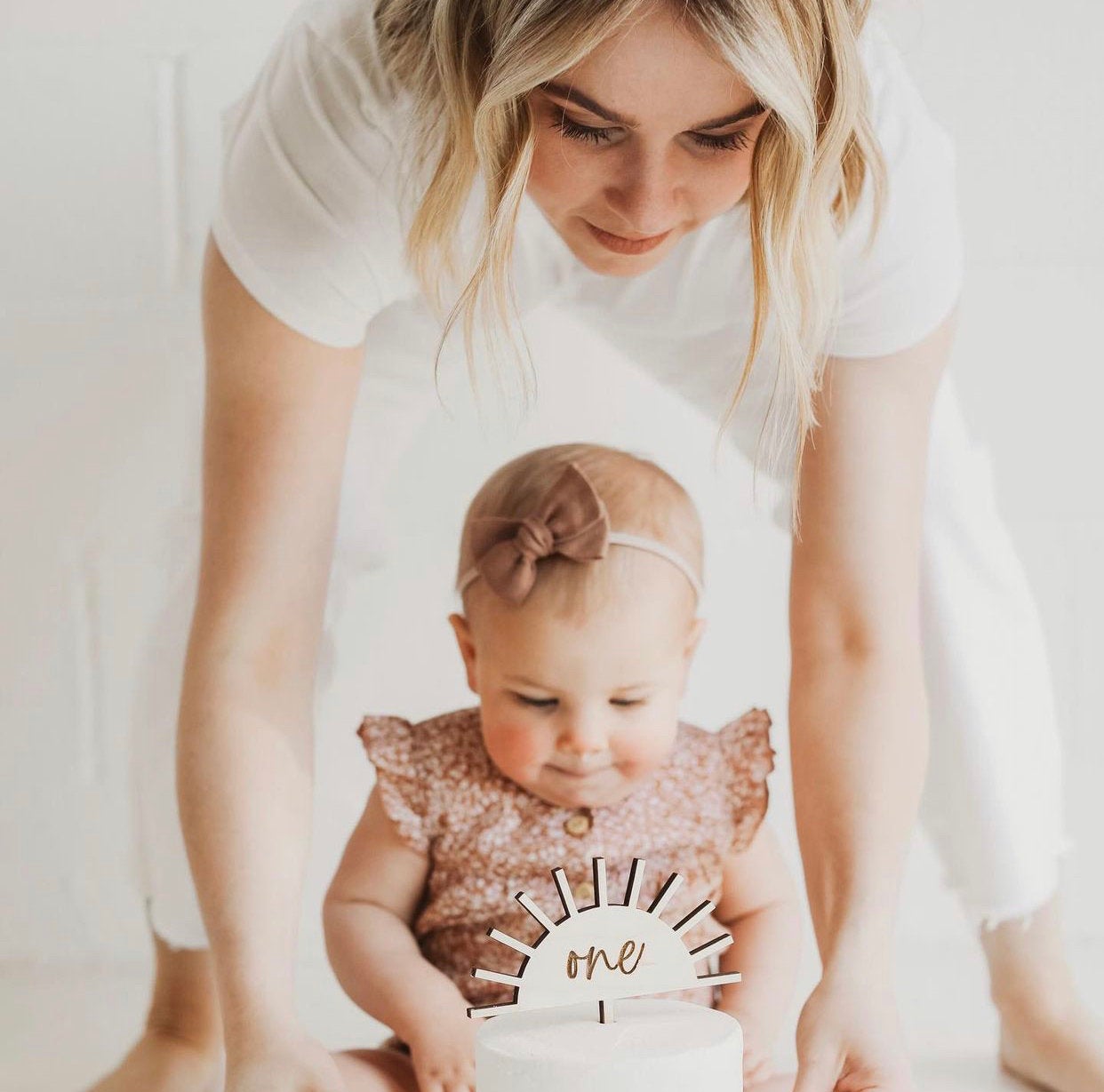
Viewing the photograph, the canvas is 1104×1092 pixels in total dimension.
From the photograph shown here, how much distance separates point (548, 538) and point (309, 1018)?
65 centimetres

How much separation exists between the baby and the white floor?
248 millimetres

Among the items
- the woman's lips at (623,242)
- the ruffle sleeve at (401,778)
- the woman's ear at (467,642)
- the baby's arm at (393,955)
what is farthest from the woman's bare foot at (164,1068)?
the woman's lips at (623,242)

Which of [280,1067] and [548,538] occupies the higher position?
[548,538]

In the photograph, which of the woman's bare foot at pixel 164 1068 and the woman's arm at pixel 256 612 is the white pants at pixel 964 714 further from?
the woman's arm at pixel 256 612

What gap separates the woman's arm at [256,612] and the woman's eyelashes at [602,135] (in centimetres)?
25

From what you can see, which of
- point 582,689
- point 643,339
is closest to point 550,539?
point 582,689

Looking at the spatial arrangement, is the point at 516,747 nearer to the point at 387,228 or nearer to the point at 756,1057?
the point at 756,1057

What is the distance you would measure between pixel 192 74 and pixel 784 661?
85 centimetres

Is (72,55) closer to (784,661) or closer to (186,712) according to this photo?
(186,712)

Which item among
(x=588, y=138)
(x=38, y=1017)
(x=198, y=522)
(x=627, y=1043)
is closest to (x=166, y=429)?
(x=198, y=522)

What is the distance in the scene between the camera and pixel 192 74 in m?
1.49

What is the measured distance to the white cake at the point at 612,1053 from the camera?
0.73 m

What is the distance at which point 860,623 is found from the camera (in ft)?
3.61

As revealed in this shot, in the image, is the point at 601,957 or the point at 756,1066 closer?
the point at 601,957
